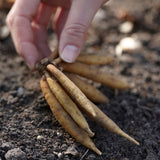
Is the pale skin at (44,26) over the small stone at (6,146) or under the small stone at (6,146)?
over

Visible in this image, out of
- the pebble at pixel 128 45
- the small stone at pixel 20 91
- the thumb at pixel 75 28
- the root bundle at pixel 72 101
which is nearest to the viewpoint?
the root bundle at pixel 72 101

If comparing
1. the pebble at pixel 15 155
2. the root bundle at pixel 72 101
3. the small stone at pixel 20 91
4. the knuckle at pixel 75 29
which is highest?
the knuckle at pixel 75 29

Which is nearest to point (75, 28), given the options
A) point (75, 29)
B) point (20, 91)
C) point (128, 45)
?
point (75, 29)

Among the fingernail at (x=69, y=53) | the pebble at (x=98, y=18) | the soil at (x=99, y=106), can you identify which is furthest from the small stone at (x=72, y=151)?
the pebble at (x=98, y=18)

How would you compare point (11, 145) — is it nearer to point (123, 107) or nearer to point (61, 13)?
point (123, 107)

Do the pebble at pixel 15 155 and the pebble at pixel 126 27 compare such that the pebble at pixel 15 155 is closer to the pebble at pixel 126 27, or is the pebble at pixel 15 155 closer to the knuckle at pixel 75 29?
the knuckle at pixel 75 29

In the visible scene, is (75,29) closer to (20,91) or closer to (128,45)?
(20,91)
